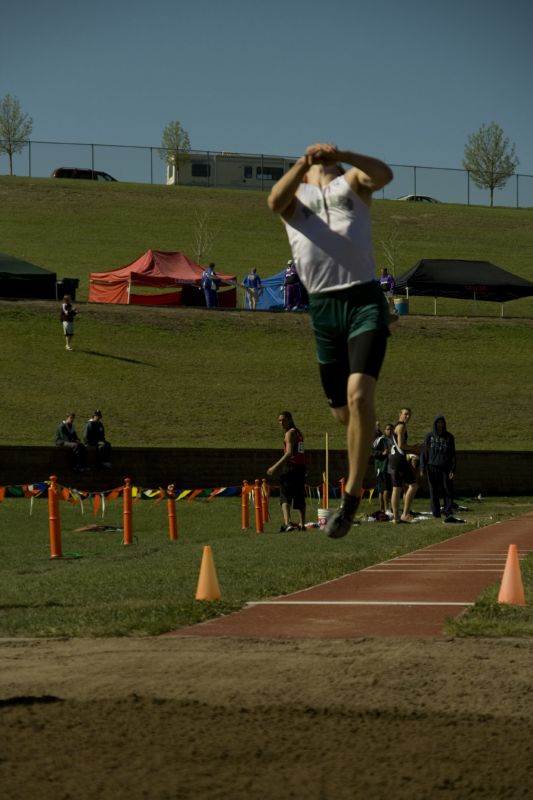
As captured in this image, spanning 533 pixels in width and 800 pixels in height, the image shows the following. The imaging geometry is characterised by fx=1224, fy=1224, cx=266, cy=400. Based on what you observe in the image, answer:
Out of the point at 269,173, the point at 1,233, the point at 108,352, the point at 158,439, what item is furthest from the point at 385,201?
the point at 158,439

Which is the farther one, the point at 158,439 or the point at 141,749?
the point at 158,439

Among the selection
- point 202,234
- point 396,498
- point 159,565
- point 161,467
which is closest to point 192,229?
point 202,234

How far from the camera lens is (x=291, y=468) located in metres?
20.4

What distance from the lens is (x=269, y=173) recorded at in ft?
309

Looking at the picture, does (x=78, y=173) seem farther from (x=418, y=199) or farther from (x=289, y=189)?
(x=289, y=189)

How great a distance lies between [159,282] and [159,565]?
36716 mm

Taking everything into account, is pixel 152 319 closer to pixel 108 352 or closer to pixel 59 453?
→ pixel 108 352

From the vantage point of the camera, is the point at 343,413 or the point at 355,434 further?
the point at 343,413

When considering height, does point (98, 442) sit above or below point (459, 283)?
below

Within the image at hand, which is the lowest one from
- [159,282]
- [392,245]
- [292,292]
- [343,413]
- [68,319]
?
[343,413]

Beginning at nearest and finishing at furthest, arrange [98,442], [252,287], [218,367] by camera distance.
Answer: [98,442]
[218,367]
[252,287]

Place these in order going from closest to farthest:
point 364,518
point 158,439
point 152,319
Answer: point 364,518
point 158,439
point 152,319

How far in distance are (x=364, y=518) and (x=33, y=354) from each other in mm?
20197

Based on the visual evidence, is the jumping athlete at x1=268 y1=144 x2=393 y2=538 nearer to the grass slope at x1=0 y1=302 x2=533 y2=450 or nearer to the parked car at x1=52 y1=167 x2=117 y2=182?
the grass slope at x1=0 y1=302 x2=533 y2=450
